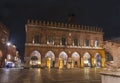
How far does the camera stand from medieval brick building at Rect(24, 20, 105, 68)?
33.8m

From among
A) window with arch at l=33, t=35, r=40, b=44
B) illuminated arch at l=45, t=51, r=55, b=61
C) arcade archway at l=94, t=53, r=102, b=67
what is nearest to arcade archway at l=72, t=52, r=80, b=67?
arcade archway at l=94, t=53, r=102, b=67

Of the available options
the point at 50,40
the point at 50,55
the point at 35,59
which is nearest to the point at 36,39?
the point at 50,40

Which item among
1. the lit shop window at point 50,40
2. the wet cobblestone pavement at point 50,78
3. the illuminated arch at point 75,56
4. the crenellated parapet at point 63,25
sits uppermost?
the crenellated parapet at point 63,25

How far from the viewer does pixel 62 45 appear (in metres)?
36.0

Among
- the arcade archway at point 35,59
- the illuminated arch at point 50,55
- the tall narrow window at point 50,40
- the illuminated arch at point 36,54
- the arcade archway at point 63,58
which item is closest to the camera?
the arcade archway at point 35,59

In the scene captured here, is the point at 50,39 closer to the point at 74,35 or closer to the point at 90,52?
the point at 74,35

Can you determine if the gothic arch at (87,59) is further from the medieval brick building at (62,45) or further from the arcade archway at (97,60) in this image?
the arcade archway at (97,60)

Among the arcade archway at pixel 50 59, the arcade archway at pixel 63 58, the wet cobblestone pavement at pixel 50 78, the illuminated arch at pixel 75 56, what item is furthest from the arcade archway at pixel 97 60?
the wet cobblestone pavement at pixel 50 78

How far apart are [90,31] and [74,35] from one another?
14.6ft

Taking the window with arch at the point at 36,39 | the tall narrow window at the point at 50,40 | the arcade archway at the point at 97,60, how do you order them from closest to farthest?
the window with arch at the point at 36,39, the tall narrow window at the point at 50,40, the arcade archway at the point at 97,60

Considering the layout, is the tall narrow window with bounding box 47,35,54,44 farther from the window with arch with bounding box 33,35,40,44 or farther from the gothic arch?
the gothic arch

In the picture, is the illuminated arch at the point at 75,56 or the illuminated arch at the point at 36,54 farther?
the illuminated arch at the point at 75,56

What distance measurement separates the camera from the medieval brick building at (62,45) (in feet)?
111

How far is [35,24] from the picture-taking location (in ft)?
113
